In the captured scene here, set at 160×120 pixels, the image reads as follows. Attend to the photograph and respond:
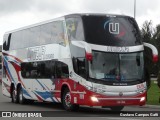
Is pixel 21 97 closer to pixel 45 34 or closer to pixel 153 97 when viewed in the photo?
pixel 45 34

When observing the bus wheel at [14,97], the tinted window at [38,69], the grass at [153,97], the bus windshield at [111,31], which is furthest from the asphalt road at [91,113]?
the bus wheel at [14,97]

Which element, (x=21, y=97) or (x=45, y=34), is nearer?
(x=45, y=34)

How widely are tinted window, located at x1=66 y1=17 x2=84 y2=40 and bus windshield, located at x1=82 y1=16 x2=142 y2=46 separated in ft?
0.86

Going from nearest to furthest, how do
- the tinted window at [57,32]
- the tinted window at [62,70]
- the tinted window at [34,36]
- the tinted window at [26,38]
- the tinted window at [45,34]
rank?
the tinted window at [62,70], the tinted window at [57,32], the tinted window at [45,34], the tinted window at [34,36], the tinted window at [26,38]

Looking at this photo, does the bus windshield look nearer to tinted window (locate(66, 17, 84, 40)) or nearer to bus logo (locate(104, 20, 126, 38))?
bus logo (locate(104, 20, 126, 38))

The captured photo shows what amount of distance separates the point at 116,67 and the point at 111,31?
4.65 ft

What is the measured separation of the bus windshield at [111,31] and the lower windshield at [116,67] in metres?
0.48

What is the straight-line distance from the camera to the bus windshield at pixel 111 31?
18594 mm

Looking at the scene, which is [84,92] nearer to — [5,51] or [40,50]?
[40,50]

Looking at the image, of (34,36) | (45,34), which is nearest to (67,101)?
(45,34)

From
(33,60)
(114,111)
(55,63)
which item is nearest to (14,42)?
(33,60)

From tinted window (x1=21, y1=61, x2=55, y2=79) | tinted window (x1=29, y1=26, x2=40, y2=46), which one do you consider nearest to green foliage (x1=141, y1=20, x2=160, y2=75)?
tinted window (x1=21, y1=61, x2=55, y2=79)

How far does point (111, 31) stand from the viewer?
18922 mm

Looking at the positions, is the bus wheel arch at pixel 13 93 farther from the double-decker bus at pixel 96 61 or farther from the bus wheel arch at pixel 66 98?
the bus wheel arch at pixel 66 98
